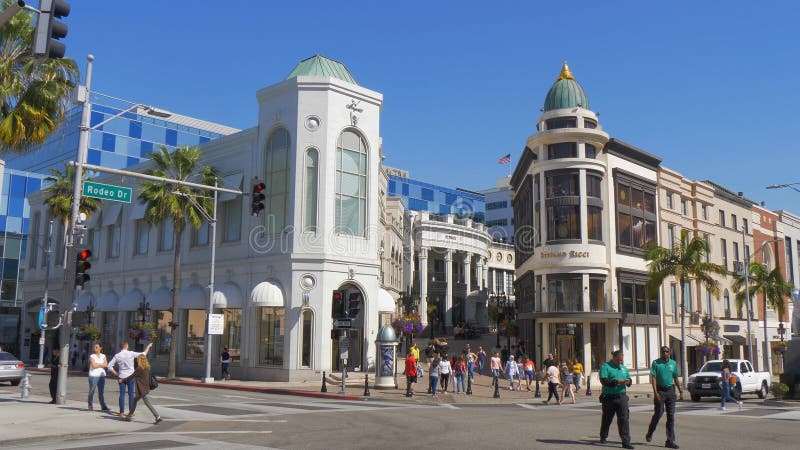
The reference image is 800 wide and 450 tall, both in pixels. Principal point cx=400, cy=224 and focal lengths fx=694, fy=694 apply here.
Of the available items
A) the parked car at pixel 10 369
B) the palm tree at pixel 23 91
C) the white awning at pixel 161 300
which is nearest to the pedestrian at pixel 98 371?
the palm tree at pixel 23 91

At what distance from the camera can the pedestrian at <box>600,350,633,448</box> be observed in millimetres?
12258

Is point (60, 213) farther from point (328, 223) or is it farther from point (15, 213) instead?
point (15, 213)

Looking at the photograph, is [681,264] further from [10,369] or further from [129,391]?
[10,369]

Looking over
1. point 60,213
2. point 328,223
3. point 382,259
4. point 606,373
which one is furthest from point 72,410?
point 382,259

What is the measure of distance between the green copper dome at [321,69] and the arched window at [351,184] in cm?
354

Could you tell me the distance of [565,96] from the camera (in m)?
42.8

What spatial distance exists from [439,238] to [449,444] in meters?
64.4

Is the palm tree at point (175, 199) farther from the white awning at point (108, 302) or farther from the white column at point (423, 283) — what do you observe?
the white column at point (423, 283)

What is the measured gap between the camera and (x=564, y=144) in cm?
4175

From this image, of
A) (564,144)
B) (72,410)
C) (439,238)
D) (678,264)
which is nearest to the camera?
(72,410)

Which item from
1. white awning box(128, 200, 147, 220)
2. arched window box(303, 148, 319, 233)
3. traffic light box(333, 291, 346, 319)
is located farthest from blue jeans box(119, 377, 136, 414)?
white awning box(128, 200, 147, 220)

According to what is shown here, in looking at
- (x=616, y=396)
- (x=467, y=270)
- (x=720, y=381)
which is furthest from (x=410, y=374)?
(x=467, y=270)

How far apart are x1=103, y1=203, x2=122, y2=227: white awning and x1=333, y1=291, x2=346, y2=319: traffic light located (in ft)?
87.3

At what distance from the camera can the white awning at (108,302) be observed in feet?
→ 146
